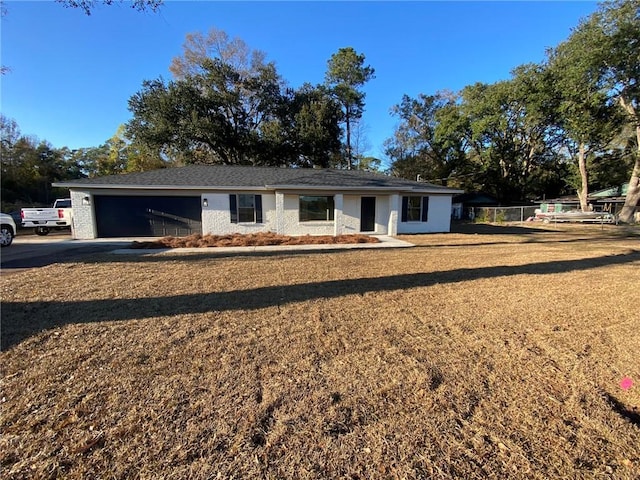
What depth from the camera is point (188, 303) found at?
4.66 m

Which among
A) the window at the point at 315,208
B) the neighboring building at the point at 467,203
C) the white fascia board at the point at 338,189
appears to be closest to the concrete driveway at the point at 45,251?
the white fascia board at the point at 338,189

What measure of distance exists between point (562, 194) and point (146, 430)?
161 ft

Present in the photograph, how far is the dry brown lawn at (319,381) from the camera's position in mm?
1820

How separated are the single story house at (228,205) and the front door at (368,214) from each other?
0.17 ft

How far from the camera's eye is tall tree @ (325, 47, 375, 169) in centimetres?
2881

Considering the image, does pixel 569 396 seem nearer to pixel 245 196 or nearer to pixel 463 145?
pixel 245 196

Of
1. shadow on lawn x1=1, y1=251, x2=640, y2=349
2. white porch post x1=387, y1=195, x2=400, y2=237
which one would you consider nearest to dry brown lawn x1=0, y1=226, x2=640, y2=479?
shadow on lawn x1=1, y1=251, x2=640, y2=349

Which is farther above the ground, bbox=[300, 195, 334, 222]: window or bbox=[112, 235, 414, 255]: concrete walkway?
bbox=[300, 195, 334, 222]: window

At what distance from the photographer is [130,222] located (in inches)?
535

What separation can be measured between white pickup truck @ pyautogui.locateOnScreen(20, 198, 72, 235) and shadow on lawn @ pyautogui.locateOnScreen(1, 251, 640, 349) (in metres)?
13.9

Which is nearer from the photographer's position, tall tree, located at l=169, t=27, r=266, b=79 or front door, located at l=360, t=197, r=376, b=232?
front door, located at l=360, t=197, r=376, b=232

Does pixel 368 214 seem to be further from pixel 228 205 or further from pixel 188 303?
pixel 188 303

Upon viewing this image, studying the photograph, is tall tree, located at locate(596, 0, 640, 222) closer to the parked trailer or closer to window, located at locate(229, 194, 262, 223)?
the parked trailer

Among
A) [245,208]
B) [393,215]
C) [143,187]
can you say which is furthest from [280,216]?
[143,187]
